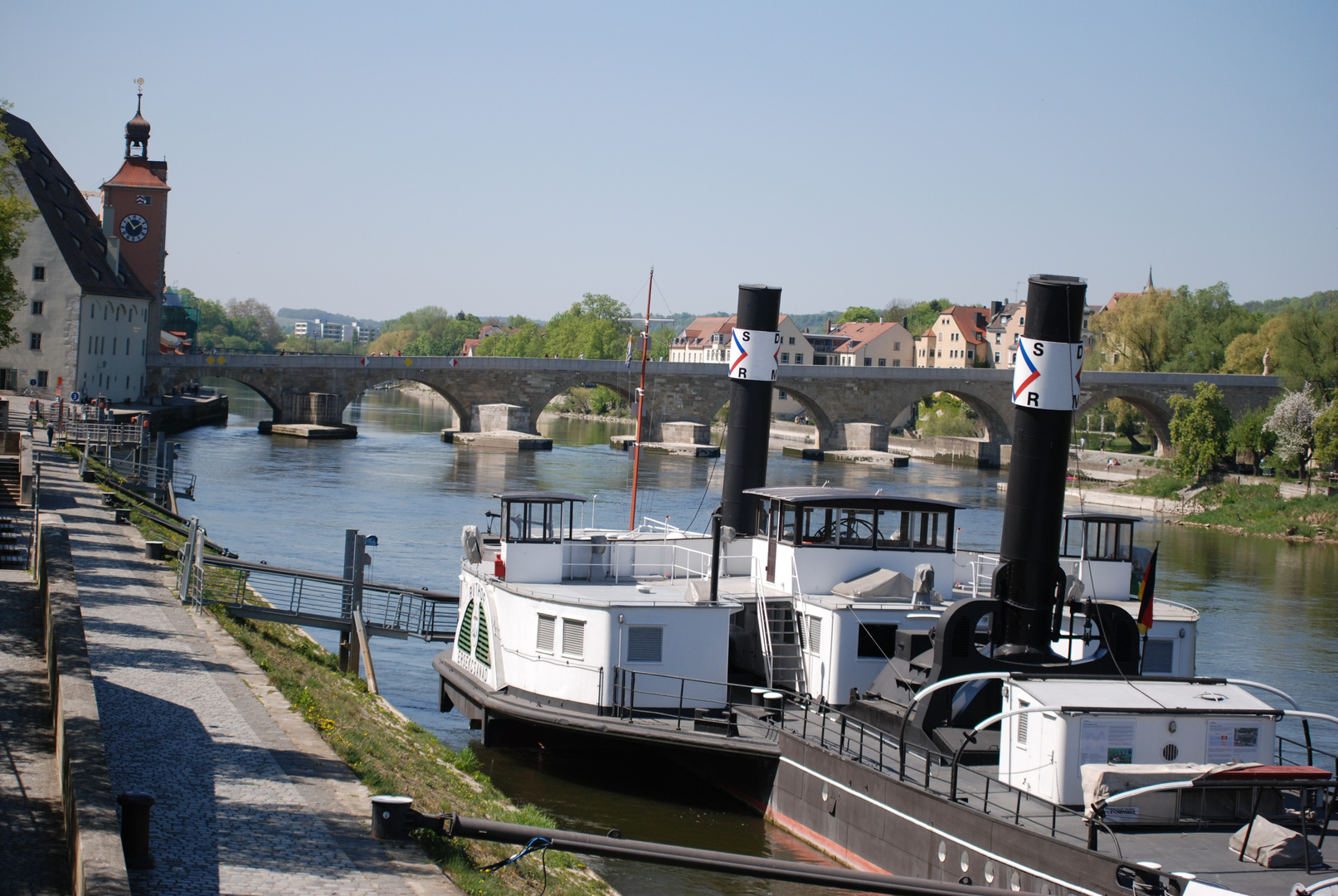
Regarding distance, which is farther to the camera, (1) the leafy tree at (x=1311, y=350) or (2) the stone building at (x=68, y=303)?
(1) the leafy tree at (x=1311, y=350)

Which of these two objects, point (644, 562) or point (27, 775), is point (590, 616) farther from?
point (27, 775)

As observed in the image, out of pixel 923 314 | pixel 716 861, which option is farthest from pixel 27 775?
pixel 923 314

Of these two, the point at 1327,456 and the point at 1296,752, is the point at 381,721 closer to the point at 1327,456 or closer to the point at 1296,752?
the point at 1296,752

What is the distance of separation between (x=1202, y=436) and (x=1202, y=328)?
33.3 m

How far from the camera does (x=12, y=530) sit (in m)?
23.5

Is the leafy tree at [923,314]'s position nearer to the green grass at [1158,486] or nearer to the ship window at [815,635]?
the green grass at [1158,486]

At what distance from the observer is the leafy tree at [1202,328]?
299ft

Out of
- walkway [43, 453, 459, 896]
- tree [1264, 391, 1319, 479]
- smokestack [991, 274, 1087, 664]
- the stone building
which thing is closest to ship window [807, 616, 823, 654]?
smokestack [991, 274, 1087, 664]

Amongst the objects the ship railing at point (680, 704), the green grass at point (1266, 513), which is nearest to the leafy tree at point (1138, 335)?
the green grass at point (1266, 513)

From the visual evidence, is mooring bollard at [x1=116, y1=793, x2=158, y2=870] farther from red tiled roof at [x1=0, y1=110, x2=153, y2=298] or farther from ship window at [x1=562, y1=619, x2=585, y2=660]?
red tiled roof at [x1=0, y1=110, x2=153, y2=298]

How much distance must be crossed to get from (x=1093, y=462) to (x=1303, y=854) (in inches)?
2519

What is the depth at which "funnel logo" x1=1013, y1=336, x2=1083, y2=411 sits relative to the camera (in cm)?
1499

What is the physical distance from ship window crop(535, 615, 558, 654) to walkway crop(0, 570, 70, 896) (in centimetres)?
598

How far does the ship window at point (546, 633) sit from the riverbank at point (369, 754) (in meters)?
1.64
